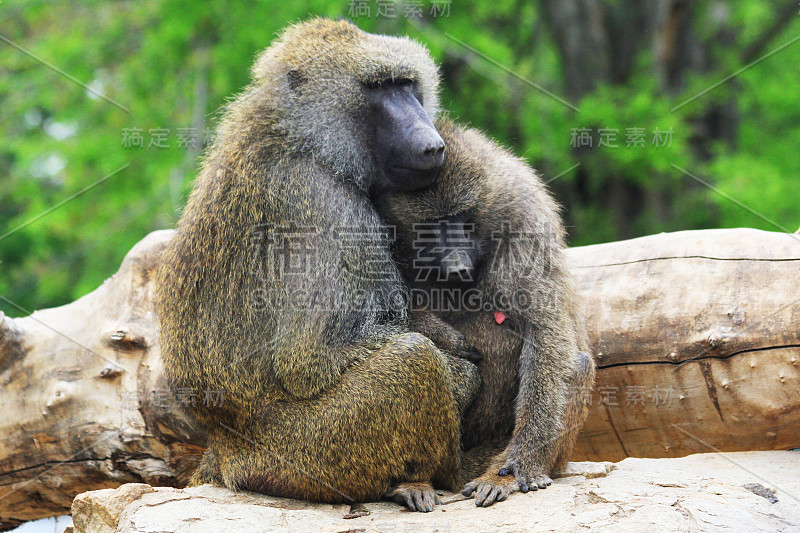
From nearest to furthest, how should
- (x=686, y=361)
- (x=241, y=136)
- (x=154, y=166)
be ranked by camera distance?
(x=241, y=136), (x=686, y=361), (x=154, y=166)

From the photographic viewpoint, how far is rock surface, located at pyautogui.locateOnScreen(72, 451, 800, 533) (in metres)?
3.54

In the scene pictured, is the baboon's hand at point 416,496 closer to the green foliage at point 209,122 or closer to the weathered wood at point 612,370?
the weathered wood at point 612,370

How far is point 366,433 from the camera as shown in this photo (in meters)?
3.73

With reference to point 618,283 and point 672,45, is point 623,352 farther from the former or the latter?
point 672,45

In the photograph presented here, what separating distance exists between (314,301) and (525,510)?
4.39 feet

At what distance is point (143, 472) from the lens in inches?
201

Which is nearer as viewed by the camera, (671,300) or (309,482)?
(309,482)

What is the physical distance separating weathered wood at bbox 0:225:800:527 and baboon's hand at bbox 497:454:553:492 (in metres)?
1.16

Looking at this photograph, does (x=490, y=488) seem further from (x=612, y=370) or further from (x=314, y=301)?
(x=612, y=370)

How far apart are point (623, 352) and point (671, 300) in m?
0.42

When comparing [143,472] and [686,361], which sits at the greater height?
[686,361]

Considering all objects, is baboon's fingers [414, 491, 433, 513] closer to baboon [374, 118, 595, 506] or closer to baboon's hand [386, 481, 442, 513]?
baboon's hand [386, 481, 442, 513]

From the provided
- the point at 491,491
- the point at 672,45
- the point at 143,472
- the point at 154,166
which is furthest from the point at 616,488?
the point at 672,45

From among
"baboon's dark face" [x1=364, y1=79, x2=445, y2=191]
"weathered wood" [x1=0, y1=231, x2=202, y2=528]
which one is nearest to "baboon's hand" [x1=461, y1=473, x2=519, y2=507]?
"baboon's dark face" [x1=364, y1=79, x2=445, y2=191]
